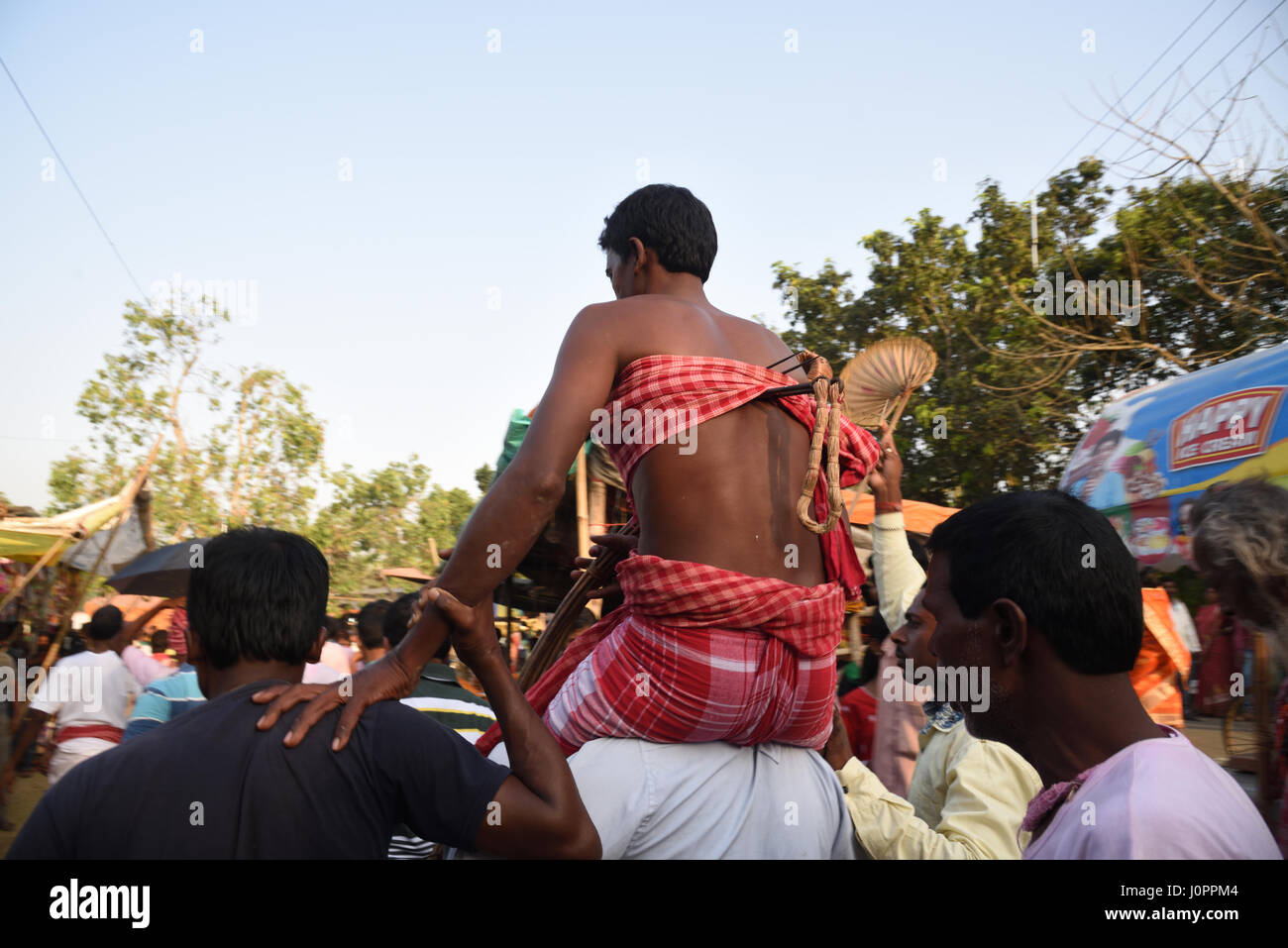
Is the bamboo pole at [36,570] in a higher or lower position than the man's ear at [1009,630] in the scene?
lower

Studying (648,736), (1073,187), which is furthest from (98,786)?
(1073,187)

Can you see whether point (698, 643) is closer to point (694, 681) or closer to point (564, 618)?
point (694, 681)

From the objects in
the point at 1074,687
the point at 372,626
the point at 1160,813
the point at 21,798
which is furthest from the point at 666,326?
the point at 21,798

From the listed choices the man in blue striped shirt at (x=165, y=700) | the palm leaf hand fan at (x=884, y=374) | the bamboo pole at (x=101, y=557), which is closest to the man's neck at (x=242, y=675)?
the man in blue striped shirt at (x=165, y=700)

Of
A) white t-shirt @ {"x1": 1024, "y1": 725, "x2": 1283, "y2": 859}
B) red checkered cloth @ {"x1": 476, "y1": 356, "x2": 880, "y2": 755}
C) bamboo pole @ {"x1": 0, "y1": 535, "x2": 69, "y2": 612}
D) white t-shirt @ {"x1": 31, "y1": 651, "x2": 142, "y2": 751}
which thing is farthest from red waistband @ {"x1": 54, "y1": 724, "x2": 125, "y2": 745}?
white t-shirt @ {"x1": 1024, "y1": 725, "x2": 1283, "y2": 859}

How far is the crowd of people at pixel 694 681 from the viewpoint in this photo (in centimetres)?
152

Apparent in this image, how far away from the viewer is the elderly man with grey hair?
2391mm

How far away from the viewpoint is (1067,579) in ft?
4.97

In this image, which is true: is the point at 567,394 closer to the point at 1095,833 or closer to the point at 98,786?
the point at 98,786

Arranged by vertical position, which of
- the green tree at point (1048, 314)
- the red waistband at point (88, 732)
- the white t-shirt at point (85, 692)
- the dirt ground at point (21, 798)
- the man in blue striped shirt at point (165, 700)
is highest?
the green tree at point (1048, 314)

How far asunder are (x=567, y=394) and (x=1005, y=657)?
3.29 feet

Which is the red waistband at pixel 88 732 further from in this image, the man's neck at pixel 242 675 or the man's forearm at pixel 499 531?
the man's forearm at pixel 499 531

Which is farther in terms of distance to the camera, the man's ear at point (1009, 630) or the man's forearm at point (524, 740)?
the man's forearm at point (524, 740)

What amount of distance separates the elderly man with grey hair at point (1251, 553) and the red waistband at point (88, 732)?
6200 mm
